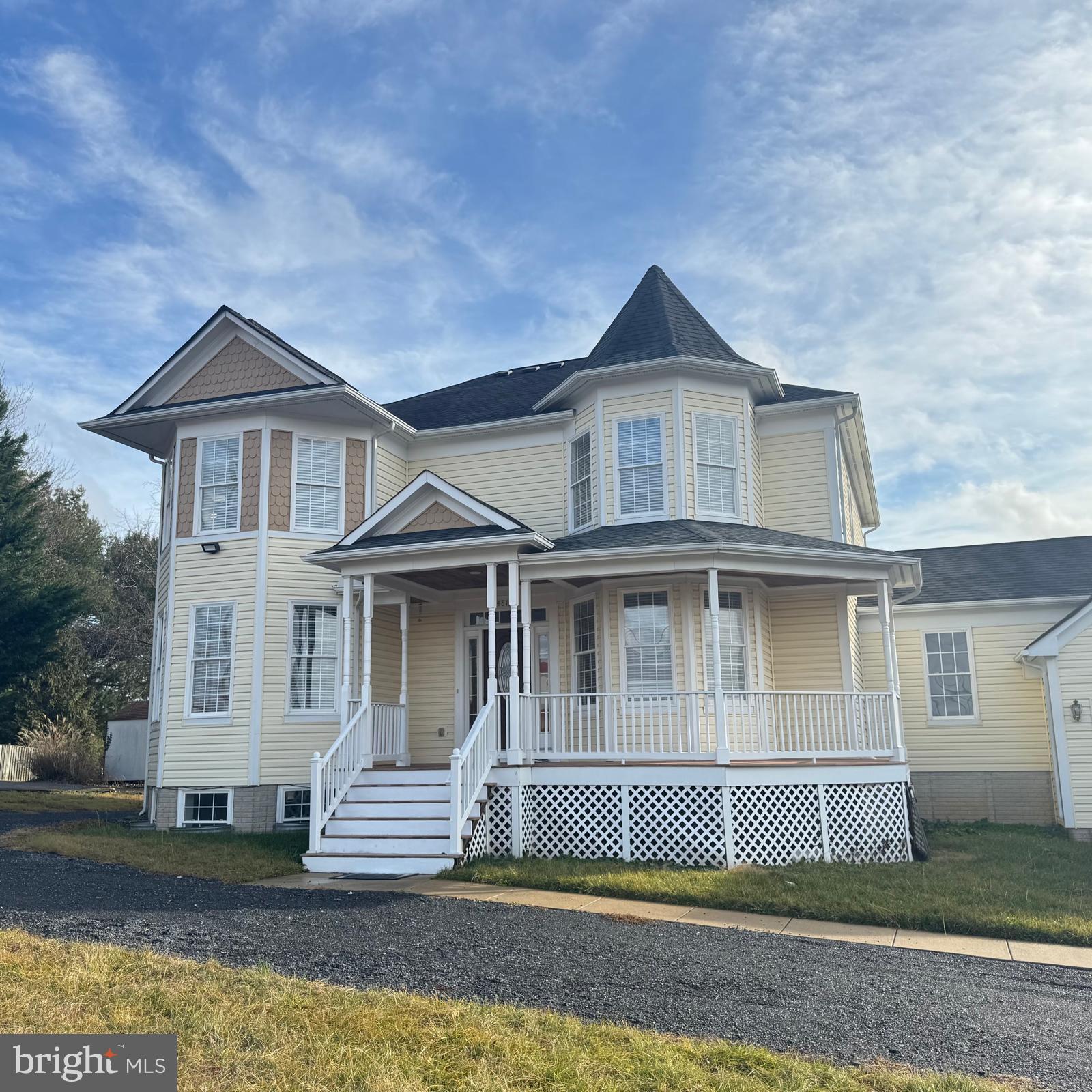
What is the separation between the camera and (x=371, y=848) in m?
11.5

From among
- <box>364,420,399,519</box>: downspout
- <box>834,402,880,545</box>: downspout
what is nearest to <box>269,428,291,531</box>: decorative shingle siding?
Result: <box>364,420,399,519</box>: downspout

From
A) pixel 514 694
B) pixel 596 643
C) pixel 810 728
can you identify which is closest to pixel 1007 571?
pixel 810 728

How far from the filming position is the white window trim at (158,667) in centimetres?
1625

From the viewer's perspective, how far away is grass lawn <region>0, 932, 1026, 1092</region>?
4488 millimetres

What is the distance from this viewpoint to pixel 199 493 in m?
15.9

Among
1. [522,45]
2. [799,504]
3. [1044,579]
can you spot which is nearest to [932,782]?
[1044,579]

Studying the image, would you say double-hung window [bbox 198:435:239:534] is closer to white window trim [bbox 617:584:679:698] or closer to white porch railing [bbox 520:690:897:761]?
white porch railing [bbox 520:690:897:761]

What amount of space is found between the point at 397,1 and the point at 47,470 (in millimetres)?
21873

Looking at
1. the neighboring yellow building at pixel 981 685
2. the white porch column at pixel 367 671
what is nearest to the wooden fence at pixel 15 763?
the white porch column at pixel 367 671

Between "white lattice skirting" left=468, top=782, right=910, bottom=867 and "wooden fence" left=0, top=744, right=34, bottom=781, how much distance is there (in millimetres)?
19994

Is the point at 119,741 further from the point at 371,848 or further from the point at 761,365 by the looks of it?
the point at 761,365

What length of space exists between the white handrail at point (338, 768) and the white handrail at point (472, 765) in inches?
64.5

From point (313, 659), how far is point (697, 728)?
21.3 feet

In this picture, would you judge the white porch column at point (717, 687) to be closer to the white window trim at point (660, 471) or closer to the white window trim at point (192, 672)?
the white window trim at point (660, 471)
